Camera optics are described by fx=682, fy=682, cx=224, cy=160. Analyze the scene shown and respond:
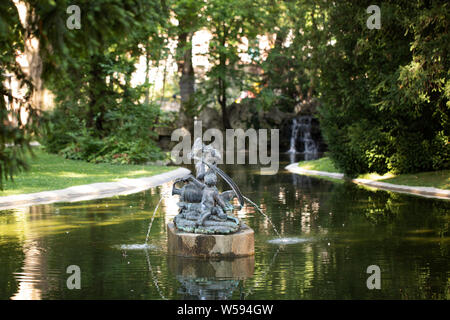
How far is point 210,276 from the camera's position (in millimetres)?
10812

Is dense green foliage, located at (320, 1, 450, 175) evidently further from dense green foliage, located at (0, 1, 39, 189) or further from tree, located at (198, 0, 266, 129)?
tree, located at (198, 0, 266, 129)

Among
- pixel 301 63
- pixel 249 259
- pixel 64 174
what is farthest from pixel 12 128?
pixel 301 63

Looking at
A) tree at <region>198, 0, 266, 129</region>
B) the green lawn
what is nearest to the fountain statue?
the green lawn

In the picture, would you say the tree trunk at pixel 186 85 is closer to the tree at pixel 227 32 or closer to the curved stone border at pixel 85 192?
the tree at pixel 227 32

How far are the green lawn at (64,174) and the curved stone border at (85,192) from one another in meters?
0.95

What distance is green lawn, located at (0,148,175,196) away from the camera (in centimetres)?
2386

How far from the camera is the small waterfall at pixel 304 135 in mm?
58844

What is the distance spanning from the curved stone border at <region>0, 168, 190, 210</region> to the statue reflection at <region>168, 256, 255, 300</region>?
9332 mm

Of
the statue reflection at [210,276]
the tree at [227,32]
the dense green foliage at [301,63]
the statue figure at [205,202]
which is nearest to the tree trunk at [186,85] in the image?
the dense green foliage at [301,63]

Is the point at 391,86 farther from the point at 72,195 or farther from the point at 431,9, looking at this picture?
the point at 72,195

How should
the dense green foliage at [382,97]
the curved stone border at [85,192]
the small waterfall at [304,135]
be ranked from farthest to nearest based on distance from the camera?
1. the small waterfall at [304,135]
2. the dense green foliage at [382,97]
3. the curved stone border at [85,192]

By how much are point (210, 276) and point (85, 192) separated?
13334 millimetres
